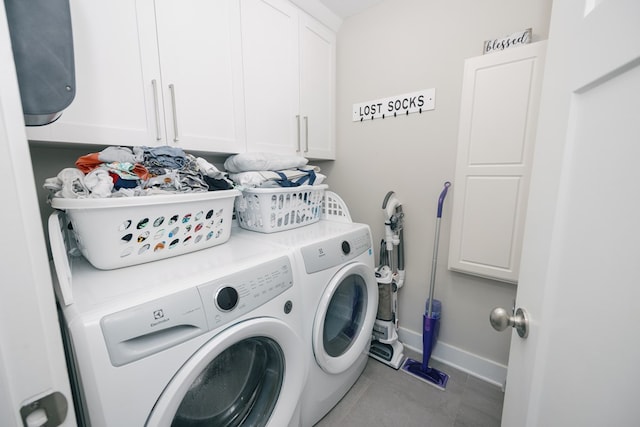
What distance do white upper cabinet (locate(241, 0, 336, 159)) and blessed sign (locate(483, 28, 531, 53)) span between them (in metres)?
0.98

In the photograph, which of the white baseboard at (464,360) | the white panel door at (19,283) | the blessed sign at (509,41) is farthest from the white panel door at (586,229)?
the white baseboard at (464,360)

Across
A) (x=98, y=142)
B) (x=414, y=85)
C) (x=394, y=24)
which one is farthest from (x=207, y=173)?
(x=394, y=24)

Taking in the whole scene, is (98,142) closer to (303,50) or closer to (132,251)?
(132,251)

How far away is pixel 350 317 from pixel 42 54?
1503 millimetres

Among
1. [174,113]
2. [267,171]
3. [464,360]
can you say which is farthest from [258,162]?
[464,360]

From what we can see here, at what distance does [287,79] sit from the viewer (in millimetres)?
1545

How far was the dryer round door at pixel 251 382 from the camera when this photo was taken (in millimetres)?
805

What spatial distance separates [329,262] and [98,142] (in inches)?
38.7

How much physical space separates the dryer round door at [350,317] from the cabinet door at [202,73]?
3.03 feet

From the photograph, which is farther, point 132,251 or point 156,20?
point 156,20

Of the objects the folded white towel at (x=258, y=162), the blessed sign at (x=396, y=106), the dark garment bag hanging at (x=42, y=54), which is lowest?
the folded white towel at (x=258, y=162)

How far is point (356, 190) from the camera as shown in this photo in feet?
6.46

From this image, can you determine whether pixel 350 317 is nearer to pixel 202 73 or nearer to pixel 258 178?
pixel 258 178

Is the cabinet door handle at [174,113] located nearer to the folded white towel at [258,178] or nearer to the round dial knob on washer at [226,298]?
the folded white towel at [258,178]
